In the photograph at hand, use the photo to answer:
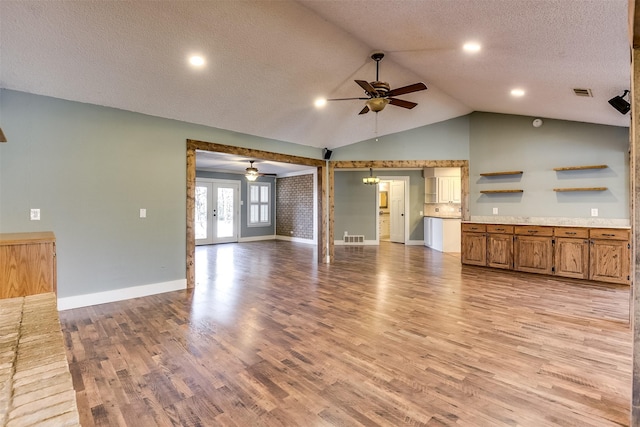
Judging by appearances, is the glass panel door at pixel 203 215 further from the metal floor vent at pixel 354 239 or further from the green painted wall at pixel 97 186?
the green painted wall at pixel 97 186

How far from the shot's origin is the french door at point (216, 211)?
9.77 m

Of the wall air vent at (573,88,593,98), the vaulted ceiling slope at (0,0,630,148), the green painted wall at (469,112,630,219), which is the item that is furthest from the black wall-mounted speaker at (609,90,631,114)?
the green painted wall at (469,112,630,219)

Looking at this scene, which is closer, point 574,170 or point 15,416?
point 15,416

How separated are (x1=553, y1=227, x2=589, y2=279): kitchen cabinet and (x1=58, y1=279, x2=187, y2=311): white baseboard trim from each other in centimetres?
595

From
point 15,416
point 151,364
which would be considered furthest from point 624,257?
point 15,416

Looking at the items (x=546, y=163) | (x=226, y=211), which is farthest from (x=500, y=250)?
(x=226, y=211)

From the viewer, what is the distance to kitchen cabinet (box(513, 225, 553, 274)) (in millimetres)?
5254

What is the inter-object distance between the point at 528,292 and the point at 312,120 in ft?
13.8

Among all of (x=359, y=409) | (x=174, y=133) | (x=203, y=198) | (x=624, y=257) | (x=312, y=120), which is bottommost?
(x=359, y=409)

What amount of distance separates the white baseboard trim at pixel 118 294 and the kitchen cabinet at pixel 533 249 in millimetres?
5601

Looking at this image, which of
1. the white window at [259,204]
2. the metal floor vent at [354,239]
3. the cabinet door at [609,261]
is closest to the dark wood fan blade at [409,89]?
the cabinet door at [609,261]

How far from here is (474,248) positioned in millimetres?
6078

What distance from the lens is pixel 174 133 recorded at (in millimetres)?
4500

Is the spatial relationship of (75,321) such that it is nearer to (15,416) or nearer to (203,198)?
(15,416)
